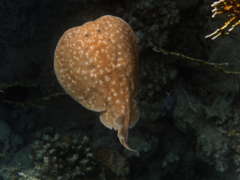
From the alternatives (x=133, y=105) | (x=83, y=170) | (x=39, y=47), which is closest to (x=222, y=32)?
(x=133, y=105)

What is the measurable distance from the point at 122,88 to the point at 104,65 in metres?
0.61

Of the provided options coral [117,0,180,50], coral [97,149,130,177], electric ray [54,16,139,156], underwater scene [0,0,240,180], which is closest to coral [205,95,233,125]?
underwater scene [0,0,240,180]

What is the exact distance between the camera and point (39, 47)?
24.0 ft

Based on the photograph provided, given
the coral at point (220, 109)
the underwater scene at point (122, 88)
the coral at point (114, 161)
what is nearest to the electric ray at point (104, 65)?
the underwater scene at point (122, 88)

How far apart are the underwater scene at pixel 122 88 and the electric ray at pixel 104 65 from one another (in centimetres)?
2

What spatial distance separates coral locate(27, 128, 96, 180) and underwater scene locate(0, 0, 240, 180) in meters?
0.04

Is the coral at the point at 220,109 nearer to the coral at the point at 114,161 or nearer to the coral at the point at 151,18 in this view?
the coral at the point at 151,18

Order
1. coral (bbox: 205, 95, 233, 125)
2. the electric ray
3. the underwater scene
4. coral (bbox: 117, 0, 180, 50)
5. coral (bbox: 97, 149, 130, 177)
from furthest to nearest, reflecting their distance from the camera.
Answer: coral (bbox: 97, 149, 130, 177) < coral (bbox: 205, 95, 233, 125) < coral (bbox: 117, 0, 180, 50) < the underwater scene < the electric ray

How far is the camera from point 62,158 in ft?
19.0

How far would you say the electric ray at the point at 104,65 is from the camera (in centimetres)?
298

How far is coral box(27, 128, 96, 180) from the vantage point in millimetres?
5504

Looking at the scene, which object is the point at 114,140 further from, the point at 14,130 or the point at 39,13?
the point at 39,13

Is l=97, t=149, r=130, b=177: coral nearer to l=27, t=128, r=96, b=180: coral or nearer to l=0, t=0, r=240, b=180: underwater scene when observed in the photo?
l=0, t=0, r=240, b=180: underwater scene

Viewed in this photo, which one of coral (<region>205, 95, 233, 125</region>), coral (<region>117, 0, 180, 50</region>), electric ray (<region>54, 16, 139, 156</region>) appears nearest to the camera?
electric ray (<region>54, 16, 139, 156</region>)
